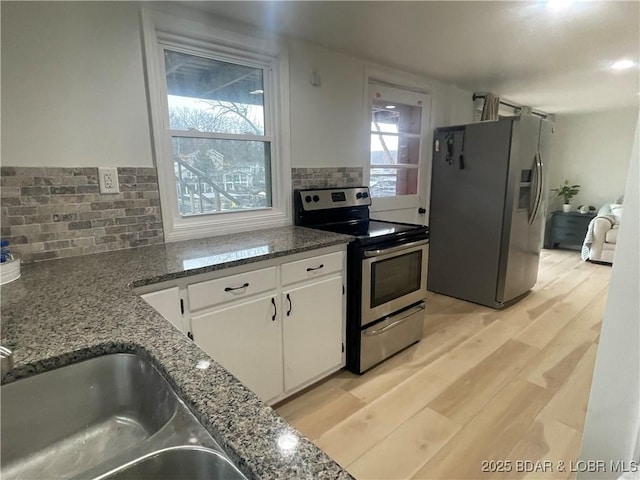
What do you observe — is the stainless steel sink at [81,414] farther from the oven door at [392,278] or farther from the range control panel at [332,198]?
the range control panel at [332,198]

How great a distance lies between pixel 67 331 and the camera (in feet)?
2.81

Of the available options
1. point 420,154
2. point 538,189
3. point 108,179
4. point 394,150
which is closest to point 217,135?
point 108,179

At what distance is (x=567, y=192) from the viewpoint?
5633mm

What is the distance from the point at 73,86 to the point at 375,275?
5.95 ft

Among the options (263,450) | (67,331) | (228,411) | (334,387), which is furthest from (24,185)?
(334,387)

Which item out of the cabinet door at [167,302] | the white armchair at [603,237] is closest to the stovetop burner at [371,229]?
the cabinet door at [167,302]

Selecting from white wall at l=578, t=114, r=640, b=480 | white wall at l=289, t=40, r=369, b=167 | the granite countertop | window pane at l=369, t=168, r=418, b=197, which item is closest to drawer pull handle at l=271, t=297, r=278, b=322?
the granite countertop

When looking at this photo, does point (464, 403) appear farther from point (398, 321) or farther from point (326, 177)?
point (326, 177)

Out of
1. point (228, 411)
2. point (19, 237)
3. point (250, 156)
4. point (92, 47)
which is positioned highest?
point (92, 47)

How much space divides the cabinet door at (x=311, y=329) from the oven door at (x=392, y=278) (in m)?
0.17

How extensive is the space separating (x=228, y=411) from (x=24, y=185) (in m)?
1.52

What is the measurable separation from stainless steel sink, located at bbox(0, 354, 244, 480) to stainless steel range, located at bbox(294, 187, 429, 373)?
1419 millimetres

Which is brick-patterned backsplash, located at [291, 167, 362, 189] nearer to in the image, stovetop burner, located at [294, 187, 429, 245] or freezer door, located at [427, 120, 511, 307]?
stovetop burner, located at [294, 187, 429, 245]

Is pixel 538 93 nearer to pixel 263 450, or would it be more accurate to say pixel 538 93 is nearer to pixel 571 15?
pixel 571 15
